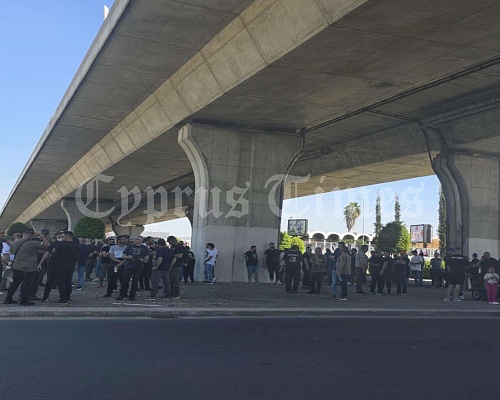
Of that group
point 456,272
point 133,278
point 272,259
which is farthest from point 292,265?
point 133,278

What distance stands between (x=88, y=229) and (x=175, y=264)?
108 ft

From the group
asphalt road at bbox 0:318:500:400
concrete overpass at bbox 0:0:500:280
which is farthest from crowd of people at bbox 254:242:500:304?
asphalt road at bbox 0:318:500:400

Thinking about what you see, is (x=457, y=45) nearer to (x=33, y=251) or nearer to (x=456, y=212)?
(x=33, y=251)

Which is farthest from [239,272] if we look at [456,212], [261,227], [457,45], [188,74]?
[457,45]

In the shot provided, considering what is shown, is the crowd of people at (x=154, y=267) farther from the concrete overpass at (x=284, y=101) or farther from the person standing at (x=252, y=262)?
the concrete overpass at (x=284, y=101)

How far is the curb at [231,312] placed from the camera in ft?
36.9

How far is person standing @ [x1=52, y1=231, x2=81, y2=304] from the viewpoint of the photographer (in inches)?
506

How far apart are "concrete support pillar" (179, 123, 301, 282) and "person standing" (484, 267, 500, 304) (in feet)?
30.2

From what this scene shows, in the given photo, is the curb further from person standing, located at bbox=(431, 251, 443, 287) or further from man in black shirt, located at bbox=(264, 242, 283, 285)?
person standing, located at bbox=(431, 251, 443, 287)

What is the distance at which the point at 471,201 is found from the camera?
26844mm

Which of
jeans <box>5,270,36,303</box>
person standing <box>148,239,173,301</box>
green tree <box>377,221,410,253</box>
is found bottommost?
jeans <box>5,270,36,303</box>

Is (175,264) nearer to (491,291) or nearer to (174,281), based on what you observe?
(174,281)

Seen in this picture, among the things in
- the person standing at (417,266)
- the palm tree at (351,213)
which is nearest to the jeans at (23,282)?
the person standing at (417,266)

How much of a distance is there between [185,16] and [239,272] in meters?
11.7
